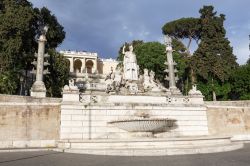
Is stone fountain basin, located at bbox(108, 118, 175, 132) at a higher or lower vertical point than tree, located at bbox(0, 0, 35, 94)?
lower

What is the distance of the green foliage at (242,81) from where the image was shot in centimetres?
3719

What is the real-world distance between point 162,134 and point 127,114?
279 cm

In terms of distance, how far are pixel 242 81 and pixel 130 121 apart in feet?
84.4

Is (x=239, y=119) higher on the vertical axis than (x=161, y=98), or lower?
lower

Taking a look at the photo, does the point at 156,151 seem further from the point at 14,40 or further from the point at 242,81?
the point at 242,81

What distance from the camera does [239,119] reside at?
2434 cm

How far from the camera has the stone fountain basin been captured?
16719 mm

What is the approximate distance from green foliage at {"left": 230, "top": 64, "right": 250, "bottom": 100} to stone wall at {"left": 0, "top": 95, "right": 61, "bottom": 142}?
87.8 feet

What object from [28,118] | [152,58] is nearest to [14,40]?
[28,118]

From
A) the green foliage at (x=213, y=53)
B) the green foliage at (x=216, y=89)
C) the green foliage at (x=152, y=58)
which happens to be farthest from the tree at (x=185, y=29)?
the green foliage at (x=216, y=89)

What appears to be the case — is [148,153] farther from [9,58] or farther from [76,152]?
[9,58]

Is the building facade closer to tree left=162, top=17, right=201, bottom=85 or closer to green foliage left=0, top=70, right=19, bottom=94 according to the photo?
tree left=162, top=17, right=201, bottom=85

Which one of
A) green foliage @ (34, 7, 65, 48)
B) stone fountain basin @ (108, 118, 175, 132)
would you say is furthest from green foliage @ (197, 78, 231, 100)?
stone fountain basin @ (108, 118, 175, 132)

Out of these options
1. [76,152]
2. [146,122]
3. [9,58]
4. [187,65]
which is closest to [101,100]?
[146,122]
